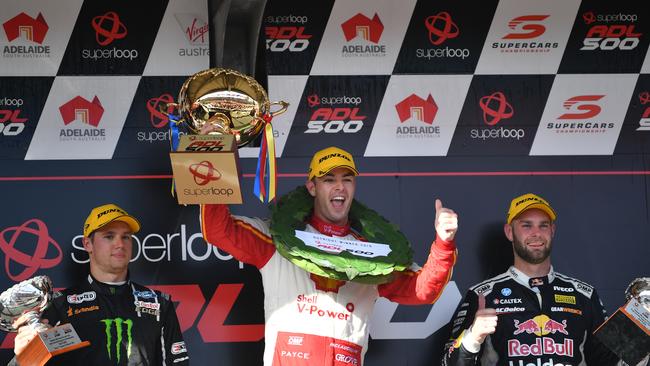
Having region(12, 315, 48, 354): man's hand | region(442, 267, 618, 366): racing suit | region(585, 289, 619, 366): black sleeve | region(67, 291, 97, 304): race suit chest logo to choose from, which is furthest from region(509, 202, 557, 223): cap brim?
region(12, 315, 48, 354): man's hand

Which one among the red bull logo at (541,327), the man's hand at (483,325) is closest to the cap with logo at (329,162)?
the man's hand at (483,325)

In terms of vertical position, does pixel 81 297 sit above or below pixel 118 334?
above

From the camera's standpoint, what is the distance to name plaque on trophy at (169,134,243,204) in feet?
12.0

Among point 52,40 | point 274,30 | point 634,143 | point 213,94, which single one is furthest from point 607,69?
point 52,40

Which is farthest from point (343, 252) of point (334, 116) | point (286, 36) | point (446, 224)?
point (286, 36)

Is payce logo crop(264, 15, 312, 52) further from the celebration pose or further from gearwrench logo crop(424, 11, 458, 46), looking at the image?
the celebration pose

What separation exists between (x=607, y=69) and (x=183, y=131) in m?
2.04

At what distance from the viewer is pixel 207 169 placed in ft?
12.1

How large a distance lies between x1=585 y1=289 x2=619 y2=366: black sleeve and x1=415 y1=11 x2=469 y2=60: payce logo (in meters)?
1.31

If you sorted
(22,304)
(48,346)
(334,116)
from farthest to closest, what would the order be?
1. (334,116)
2. (22,304)
3. (48,346)

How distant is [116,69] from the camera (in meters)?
4.79

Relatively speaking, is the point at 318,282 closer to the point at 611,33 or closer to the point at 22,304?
the point at 22,304

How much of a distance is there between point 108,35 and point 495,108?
183 cm

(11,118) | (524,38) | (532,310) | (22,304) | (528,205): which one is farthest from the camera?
(524,38)
